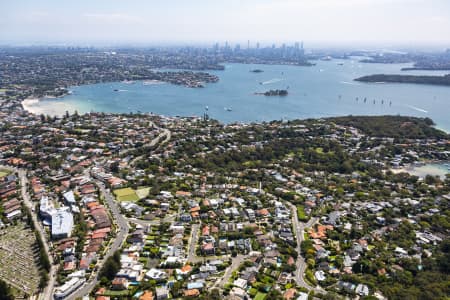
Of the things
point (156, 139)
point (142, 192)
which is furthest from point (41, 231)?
point (156, 139)

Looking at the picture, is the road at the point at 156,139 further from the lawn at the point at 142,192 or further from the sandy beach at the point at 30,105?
the sandy beach at the point at 30,105

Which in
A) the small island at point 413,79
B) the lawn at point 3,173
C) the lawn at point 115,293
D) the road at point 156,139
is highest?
the small island at point 413,79

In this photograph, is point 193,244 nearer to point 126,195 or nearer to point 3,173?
point 126,195

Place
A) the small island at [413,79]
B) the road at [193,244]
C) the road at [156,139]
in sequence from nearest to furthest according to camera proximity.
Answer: the road at [193,244] < the road at [156,139] < the small island at [413,79]

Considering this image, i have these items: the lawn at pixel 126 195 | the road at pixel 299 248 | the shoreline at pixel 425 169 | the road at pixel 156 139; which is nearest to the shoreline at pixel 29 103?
the road at pixel 156 139

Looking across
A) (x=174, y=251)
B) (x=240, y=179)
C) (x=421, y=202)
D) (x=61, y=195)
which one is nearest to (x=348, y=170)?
(x=421, y=202)

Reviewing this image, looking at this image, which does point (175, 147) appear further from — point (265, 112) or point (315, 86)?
point (315, 86)
